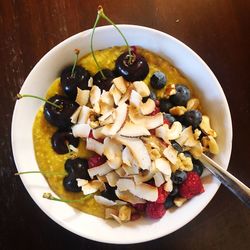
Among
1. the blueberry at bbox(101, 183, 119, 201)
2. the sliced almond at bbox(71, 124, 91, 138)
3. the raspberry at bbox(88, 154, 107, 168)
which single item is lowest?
the blueberry at bbox(101, 183, 119, 201)

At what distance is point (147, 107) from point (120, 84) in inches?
3.5

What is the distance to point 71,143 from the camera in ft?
3.26

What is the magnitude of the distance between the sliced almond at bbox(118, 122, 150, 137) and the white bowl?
21 cm

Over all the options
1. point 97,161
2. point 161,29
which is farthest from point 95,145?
point 161,29

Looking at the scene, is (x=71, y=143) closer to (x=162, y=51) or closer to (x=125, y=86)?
(x=125, y=86)

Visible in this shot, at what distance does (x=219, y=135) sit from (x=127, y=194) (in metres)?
0.27

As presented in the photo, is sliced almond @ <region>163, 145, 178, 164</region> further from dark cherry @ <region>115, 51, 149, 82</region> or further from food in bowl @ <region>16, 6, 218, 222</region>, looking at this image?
dark cherry @ <region>115, 51, 149, 82</region>

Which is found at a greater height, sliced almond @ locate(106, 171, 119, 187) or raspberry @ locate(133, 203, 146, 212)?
sliced almond @ locate(106, 171, 119, 187)

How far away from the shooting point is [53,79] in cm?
104

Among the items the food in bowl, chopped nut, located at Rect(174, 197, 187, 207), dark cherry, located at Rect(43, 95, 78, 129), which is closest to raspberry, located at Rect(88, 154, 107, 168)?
the food in bowl

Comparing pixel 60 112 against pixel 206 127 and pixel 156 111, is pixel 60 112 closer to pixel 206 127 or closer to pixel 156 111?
pixel 156 111

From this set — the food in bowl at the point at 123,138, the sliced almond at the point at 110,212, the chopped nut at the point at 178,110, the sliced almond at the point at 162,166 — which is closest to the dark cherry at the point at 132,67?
the food in bowl at the point at 123,138

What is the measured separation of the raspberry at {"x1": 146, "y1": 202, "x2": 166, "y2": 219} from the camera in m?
0.96

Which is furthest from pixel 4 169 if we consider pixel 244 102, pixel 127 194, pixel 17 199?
pixel 244 102
